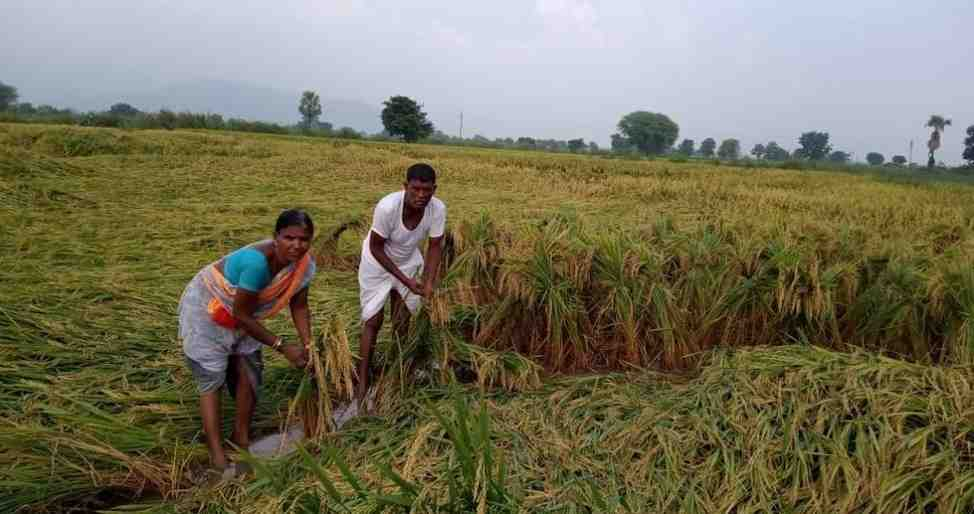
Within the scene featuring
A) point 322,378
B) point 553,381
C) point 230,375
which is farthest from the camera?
point 553,381

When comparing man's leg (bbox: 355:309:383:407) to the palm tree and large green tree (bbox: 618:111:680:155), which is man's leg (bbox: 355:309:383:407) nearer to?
the palm tree

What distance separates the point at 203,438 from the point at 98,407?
473 millimetres

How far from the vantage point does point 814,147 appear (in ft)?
268

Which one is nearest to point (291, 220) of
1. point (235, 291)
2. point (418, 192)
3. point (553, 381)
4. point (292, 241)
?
point (292, 241)

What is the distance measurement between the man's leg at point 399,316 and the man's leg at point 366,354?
0.10 m

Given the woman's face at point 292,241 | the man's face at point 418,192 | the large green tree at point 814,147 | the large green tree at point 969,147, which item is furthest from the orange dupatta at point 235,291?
the large green tree at point 814,147

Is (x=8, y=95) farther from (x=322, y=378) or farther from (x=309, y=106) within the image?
(x=322, y=378)

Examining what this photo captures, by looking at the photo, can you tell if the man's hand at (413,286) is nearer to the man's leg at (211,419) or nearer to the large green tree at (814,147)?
the man's leg at (211,419)

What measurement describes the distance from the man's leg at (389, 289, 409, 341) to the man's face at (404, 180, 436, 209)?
0.52 meters

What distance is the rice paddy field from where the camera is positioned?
1.87m

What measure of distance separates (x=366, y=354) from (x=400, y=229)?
0.63 metres

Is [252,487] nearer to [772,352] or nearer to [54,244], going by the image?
[772,352]

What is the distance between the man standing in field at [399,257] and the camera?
8.86 feet

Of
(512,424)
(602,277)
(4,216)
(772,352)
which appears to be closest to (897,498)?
(772,352)
